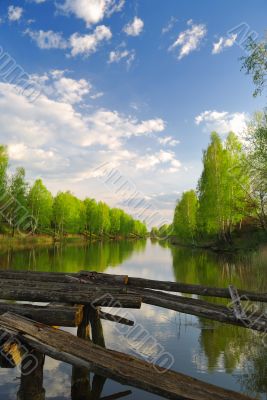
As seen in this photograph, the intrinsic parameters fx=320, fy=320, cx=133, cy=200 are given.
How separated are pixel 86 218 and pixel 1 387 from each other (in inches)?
3197

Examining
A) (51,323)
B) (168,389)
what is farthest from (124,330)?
(168,389)

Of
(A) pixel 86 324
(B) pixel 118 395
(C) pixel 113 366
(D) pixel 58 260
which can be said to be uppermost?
(C) pixel 113 366

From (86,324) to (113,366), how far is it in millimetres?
2889

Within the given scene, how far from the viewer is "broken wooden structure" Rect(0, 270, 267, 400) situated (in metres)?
3.62

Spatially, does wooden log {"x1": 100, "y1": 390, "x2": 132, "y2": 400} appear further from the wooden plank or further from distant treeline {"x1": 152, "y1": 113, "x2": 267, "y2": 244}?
distant treeline {"x1": 152, "y1": 113, "x2": 267, "y2": 244}

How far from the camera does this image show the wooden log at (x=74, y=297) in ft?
18.7

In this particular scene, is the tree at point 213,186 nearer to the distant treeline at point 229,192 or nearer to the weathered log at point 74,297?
the distant treeline at point 229,192

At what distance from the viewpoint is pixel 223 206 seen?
3841 centimetres

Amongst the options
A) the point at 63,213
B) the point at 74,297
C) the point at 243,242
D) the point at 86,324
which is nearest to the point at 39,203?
the point at 63,213

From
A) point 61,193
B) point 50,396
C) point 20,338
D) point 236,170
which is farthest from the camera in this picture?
point 61,193

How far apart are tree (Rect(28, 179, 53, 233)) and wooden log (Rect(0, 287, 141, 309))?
5152 centimetres

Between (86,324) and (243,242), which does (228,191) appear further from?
(86,324)

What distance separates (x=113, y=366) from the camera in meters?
3.73

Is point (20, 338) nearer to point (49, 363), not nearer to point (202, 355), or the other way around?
point (49, 363)
